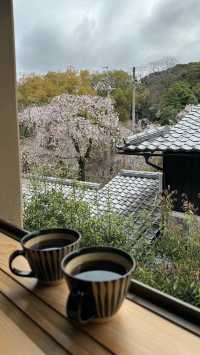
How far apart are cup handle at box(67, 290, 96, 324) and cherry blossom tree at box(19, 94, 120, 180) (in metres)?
1.01

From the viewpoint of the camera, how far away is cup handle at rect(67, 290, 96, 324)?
512 mm

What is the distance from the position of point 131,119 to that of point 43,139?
21.8 inches

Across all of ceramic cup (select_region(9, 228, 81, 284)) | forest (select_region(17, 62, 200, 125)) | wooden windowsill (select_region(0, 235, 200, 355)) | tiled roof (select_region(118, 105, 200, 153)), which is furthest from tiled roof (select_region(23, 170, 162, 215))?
wooden windowsill (select_region(0, 235, 200, 355))

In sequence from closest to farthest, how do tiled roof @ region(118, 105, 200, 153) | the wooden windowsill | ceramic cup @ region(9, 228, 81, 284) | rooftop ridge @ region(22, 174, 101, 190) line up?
the wooden windowsill
ceramic cup @ region(9, 228, 81, 284)
tiled roof @ region(118, 105, 200, 153)
rooftop ridge @ region(22, 174, 101, 190)

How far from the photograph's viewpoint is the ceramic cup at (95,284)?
1.65ft

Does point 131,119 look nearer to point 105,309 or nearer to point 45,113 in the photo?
point 45,113

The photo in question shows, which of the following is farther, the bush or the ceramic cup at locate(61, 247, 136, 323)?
the bush

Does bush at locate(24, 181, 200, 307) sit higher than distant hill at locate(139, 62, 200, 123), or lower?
lower

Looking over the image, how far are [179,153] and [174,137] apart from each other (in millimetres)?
80

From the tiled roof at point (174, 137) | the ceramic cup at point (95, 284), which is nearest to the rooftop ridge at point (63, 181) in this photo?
the tiled roof at point (174, 137)

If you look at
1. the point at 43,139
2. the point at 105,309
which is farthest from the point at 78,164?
the point at 105,309

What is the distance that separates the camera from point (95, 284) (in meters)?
0.50

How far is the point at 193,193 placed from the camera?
1.19m

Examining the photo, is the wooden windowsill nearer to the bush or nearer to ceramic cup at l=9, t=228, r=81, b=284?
ceramic cup at l=9, t=228, r=81, b=284
